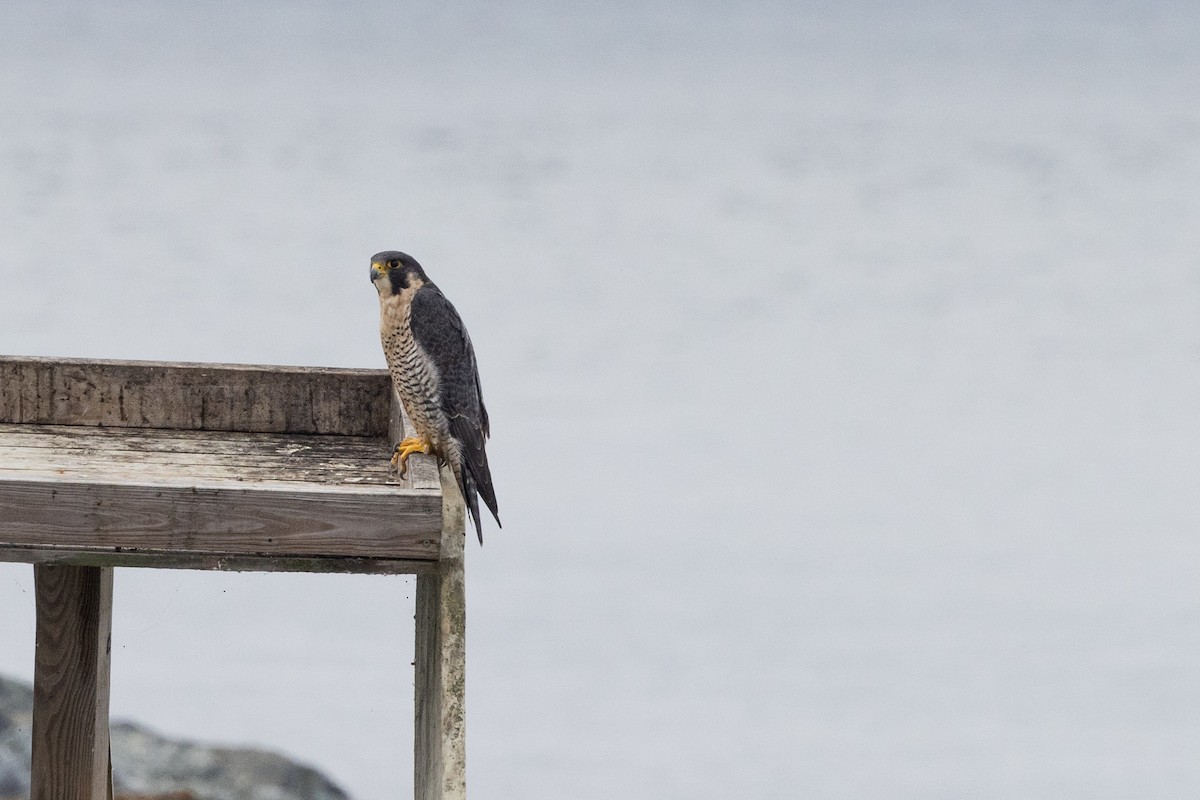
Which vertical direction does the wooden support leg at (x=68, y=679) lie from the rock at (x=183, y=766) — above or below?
below

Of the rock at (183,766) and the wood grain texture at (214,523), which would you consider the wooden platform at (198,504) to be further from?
the rock at (183,766)

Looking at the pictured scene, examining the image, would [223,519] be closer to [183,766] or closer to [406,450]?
[406,450]

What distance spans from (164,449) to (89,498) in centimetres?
85

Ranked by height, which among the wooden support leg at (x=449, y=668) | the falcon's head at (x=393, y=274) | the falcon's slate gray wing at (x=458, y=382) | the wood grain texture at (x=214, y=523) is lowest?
the wooden support leg at (x=449, y=668)

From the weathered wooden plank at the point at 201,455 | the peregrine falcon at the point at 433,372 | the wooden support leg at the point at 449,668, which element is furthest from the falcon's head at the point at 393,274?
the wooden support leg at the point at 449,668

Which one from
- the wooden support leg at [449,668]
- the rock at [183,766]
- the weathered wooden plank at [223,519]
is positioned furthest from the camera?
the rock at [183,766]

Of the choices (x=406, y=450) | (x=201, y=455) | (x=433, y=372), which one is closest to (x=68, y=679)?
(x=201, y=455)

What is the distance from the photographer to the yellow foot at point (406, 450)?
2973mm

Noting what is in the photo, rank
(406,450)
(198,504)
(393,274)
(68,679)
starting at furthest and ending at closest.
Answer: (393,274) < (68,679) < (406,450) < (198,504)

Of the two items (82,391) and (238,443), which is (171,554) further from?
(82,391)

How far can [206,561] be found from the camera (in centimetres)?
240

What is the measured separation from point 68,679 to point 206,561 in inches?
37.7

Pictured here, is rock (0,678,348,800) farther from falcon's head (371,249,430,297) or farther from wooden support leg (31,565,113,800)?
falcon's head (371,249,430,297)

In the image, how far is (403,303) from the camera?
3393mm
